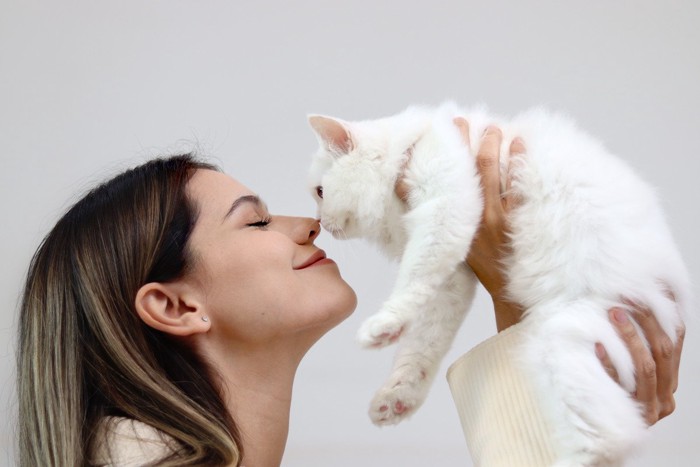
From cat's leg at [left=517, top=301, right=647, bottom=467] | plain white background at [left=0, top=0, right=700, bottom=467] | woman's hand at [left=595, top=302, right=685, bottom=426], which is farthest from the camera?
plain white background at [left=0, top=0, right=700, bottom=467]

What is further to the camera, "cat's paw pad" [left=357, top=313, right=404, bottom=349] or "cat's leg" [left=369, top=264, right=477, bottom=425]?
"cat's leg" [left=369, top=264, right=477, bottom=425]

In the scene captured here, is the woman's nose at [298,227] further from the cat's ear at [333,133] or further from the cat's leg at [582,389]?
the cat's leg at [582,389]

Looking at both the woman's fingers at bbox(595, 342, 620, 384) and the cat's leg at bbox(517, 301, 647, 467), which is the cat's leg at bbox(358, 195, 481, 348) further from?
the woman's fingers at bbox(595, 342, 620, 384)

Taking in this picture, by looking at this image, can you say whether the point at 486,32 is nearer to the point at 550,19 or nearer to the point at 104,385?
the point at 550,19

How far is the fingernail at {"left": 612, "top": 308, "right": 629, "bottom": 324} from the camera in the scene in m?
1.38

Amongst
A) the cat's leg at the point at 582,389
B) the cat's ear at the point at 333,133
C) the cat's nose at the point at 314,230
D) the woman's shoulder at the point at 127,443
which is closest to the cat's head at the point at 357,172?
the cat's ear at the point at 333,133

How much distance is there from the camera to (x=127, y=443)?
1.41 m

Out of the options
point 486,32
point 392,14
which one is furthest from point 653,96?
point 392,14

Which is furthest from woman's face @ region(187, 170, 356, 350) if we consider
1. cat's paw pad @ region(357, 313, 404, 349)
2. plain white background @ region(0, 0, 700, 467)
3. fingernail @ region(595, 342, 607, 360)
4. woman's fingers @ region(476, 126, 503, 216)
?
plain white background @ region(0, 0, 700, 467)

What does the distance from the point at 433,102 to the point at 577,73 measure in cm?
52

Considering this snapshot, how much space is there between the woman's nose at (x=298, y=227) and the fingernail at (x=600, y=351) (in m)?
0.69

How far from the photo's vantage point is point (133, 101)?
252 centimetres

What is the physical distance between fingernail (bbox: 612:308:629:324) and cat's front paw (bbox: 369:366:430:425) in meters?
0.49

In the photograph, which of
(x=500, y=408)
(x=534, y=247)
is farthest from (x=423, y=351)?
(x=534, y=247)
